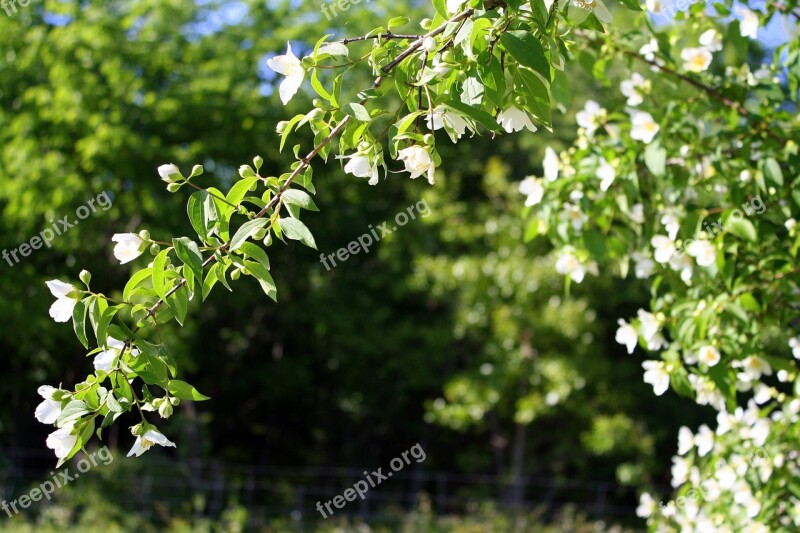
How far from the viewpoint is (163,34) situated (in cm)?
850

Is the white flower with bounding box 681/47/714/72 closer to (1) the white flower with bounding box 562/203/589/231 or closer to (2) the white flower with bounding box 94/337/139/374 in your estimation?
(1) the white flower with bounding box 562/203/589/231

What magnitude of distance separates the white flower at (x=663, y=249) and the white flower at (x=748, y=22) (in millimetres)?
540

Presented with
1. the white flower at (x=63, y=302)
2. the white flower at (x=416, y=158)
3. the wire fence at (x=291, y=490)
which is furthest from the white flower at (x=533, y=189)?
the wire fence at (x=291, y=490)

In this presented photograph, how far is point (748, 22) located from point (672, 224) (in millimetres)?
529

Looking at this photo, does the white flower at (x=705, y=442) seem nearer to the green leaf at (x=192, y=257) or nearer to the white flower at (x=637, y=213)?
the white flower at (x=637, y=213)

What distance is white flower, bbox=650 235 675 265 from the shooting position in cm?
206

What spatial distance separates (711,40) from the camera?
2.25 m

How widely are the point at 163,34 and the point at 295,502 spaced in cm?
451

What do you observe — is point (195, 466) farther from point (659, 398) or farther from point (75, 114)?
point (659, 398)

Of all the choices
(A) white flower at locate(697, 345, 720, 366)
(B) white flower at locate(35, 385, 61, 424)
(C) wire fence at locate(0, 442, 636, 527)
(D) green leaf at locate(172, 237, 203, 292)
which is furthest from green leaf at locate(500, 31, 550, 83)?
(C) wire fence at locate(0, 442, 636, 527)

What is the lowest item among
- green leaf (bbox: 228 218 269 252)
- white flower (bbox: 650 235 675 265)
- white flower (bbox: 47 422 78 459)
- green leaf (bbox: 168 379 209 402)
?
white flower (bbox: 650 235 675 265)

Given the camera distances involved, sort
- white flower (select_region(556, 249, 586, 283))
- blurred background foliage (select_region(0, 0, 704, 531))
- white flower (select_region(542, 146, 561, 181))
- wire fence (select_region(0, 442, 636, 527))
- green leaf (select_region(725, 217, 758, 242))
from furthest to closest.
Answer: blurred background foliage (select_region(0, 0, 704, 531))
wire fence (select_region(0, 442, 636, 527))
white flower (select_region(556, 249, 586, 283))
white flower (select_region(542, 146, 561, 181))
green leaf (select_region(725, 217, 758, 242))

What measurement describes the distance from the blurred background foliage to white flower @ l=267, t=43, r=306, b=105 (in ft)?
17.4

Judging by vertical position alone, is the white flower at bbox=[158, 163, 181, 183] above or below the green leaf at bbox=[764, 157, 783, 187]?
above
